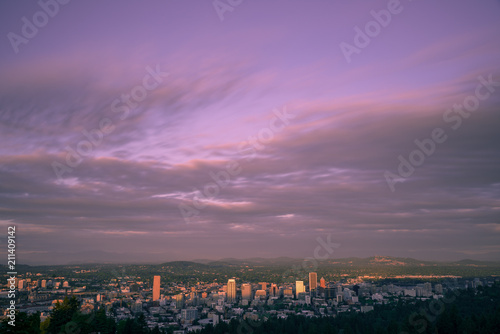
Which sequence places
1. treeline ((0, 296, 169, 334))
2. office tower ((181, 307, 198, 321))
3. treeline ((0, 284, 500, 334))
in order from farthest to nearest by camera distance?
office tower ((181, 307, 198, 321)) < treeline ((0, 284, 500, 334)) < treeline ((0, 296, 169, 334))

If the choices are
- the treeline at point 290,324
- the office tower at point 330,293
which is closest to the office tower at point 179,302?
the treeline at point 290,324

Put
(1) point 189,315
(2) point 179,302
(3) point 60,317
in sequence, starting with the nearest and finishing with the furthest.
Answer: (3) point 60,317
(1) point 189,315
(2) point 179,302

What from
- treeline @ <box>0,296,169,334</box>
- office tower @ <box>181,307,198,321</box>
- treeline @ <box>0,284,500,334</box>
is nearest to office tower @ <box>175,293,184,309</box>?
office tower @ <box>181,307,198,321</box>

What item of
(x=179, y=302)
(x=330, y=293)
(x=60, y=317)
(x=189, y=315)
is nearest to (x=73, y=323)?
(x=60, y=317)

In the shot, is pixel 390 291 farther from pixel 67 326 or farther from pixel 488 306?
pixel 67 326

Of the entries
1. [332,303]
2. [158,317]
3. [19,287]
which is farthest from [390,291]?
[19,287]

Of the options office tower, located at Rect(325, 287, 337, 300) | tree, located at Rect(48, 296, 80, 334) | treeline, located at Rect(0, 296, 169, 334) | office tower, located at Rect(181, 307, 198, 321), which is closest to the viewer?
treeline, located at Rect(0, 296, 169, 334)

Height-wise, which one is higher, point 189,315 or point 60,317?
point 60,317

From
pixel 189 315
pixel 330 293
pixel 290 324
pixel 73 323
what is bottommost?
pixel 330 293

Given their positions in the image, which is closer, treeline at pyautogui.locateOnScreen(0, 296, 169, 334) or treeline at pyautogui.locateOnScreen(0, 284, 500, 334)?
treeline at pyautogui.locateOnScreen(0, 296, 169, 334)

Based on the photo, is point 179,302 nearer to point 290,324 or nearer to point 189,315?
point 189,315

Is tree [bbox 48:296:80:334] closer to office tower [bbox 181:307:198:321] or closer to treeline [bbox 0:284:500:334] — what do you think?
treeline [bbox 0:284:500:334]
